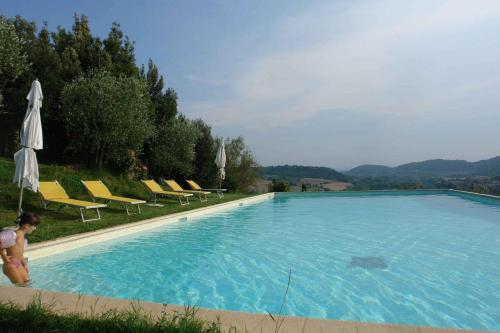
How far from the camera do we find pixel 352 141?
36.5 metres

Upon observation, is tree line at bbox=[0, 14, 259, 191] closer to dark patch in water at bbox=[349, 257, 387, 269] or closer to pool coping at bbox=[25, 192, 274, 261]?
pool coping at bbox=[25, 192, 274, 261]

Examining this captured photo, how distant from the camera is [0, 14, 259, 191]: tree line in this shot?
53.1 feet

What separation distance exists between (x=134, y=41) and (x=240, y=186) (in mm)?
11993

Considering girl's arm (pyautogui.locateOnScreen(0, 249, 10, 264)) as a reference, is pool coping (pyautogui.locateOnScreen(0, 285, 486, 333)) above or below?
below

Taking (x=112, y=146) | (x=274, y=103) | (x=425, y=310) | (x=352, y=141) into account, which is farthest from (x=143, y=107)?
(x=352, y=141)

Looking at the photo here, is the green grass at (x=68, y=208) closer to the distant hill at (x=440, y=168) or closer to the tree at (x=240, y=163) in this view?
the tree at (x=240, y=163)

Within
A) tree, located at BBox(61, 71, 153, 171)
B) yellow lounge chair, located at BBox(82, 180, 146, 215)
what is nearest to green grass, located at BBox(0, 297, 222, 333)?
yellow lounge chair, located at BBox(82, 180, 146, 215)

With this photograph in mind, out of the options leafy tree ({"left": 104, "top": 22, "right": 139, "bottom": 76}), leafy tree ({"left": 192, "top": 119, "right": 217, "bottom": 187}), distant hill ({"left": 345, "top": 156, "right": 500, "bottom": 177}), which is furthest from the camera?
distant hill ({"left": 345, "top": 156, "right": 500, "bottom": 177})

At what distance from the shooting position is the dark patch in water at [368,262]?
648 cm

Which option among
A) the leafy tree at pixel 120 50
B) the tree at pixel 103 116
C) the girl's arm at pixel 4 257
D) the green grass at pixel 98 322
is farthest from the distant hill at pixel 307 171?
the green grass at pixel 98 322

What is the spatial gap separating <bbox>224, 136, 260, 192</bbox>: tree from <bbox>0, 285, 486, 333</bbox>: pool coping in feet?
67.8

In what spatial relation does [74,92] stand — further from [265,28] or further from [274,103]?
[274,103]

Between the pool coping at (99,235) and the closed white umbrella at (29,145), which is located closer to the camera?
the pool coping at (99,235)

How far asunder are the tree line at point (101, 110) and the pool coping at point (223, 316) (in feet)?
45.2
